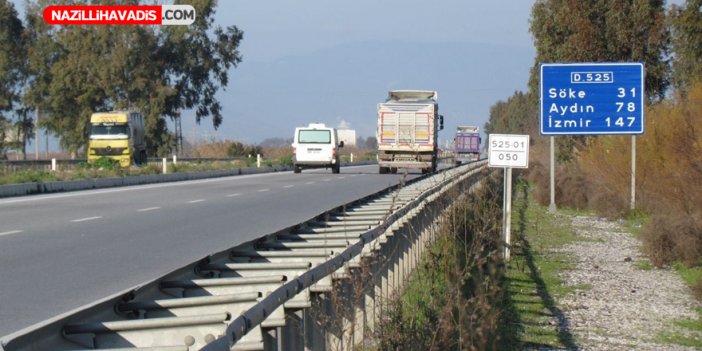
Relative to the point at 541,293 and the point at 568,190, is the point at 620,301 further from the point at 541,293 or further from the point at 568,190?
the point at 568,190

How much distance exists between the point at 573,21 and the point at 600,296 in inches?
A: 1237

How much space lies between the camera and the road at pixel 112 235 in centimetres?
1231

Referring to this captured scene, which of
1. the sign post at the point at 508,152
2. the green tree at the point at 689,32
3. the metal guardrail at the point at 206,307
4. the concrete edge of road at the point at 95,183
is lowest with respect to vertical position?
the concrete edge of road at the point at 95,183

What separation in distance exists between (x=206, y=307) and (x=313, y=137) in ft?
166

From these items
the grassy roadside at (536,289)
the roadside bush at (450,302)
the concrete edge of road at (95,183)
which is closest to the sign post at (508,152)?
the roadside bush at (450,302)

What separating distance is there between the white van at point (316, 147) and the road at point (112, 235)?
2060 centimetres

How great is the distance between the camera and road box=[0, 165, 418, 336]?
12.3 m

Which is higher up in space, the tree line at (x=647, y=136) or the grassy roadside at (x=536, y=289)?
the tree line at (x=647, y=136)

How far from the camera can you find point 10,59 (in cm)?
9162

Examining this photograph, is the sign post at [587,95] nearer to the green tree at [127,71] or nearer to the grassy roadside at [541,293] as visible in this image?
the grassy roadside at [541,293]

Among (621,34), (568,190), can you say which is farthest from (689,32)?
(568,190)

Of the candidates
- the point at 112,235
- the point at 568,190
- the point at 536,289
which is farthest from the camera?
the point at 568,190

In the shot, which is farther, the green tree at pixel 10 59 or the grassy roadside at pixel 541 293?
the green tree at pixel 10 59

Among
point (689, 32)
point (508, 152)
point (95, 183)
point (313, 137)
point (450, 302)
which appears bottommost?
point (95, 183)
